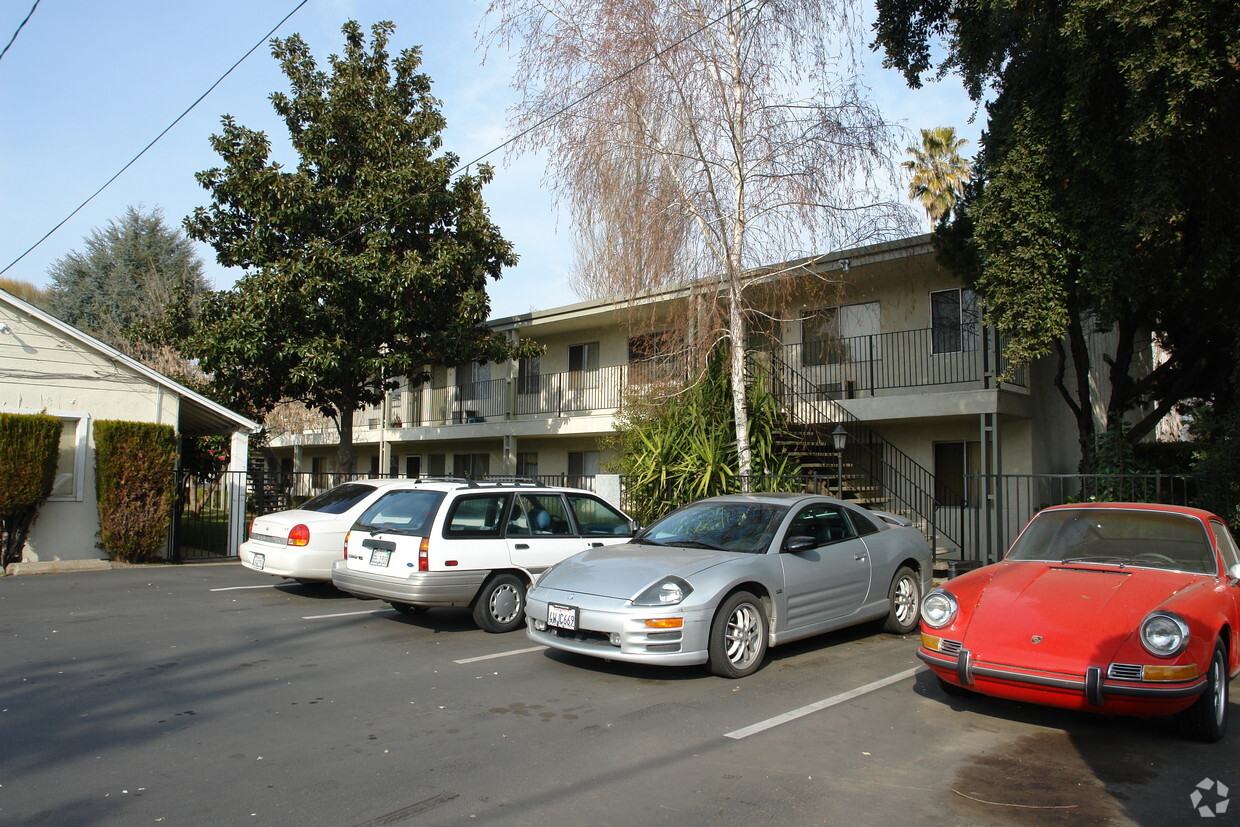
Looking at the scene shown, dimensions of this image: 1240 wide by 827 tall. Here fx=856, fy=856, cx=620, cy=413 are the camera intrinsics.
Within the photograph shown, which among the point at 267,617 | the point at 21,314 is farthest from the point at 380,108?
the point at 267,617

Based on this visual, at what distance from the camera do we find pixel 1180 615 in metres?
5.15

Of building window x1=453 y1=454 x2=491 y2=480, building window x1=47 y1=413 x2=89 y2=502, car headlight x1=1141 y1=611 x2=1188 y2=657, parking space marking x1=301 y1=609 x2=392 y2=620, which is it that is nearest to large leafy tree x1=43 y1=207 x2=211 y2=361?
building window x1=453 y1=454 x2=491 y2=480

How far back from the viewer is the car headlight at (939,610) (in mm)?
5836

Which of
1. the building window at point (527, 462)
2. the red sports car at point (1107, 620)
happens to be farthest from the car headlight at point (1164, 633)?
the building window at point (527, 462)

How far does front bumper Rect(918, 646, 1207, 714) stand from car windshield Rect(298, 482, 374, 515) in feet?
26.0

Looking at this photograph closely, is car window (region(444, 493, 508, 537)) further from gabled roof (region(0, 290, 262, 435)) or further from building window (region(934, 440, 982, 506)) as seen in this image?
building window (region(934, 440, 982, 506))

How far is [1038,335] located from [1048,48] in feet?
10.7

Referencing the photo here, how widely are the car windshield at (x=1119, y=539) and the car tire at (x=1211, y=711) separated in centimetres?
87

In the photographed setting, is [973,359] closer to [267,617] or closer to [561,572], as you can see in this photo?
[561,572]

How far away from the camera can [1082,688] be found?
199 inches

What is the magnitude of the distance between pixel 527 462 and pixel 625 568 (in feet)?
59.9

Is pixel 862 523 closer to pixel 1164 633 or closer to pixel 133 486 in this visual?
pixel 1164 633

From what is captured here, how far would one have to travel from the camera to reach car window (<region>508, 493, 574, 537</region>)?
29.8ft

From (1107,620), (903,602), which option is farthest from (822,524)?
(1107,620)
